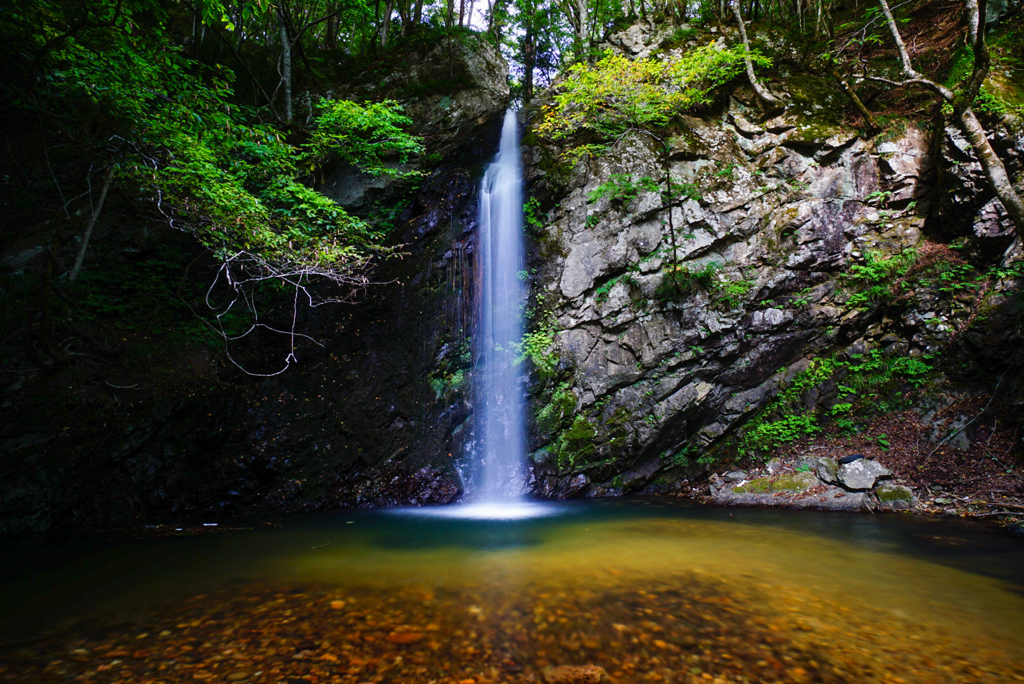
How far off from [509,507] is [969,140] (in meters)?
8.69

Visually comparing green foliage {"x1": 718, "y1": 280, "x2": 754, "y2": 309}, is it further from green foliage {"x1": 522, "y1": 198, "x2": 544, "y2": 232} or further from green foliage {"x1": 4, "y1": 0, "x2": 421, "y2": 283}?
green foliage {"x1": 4, "y1": 0, "x2": 421, "y2": 283}

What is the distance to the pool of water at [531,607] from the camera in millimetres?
2293

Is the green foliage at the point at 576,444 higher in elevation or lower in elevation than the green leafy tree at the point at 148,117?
lower

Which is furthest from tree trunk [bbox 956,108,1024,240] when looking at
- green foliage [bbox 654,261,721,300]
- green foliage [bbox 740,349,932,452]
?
green foliage [bbox 654,261,721,300]

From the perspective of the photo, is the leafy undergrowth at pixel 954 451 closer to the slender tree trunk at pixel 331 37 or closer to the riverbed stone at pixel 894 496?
the riverbed stone at pixel 894 496

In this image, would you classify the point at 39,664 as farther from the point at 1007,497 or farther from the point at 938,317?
the point at 938,317

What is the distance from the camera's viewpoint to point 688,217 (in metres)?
8.36

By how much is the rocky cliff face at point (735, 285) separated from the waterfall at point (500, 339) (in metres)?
0.49

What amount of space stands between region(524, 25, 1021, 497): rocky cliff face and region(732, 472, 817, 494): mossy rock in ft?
2.40

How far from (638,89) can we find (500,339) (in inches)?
217

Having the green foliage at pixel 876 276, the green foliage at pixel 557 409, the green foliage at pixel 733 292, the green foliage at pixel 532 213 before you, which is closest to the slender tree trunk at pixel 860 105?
the green foliage at pixel 876 276

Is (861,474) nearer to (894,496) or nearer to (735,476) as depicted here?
(894,496)

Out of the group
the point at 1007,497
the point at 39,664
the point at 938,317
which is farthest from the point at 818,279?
the point at 39,664

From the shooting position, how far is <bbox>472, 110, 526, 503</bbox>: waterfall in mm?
8109
